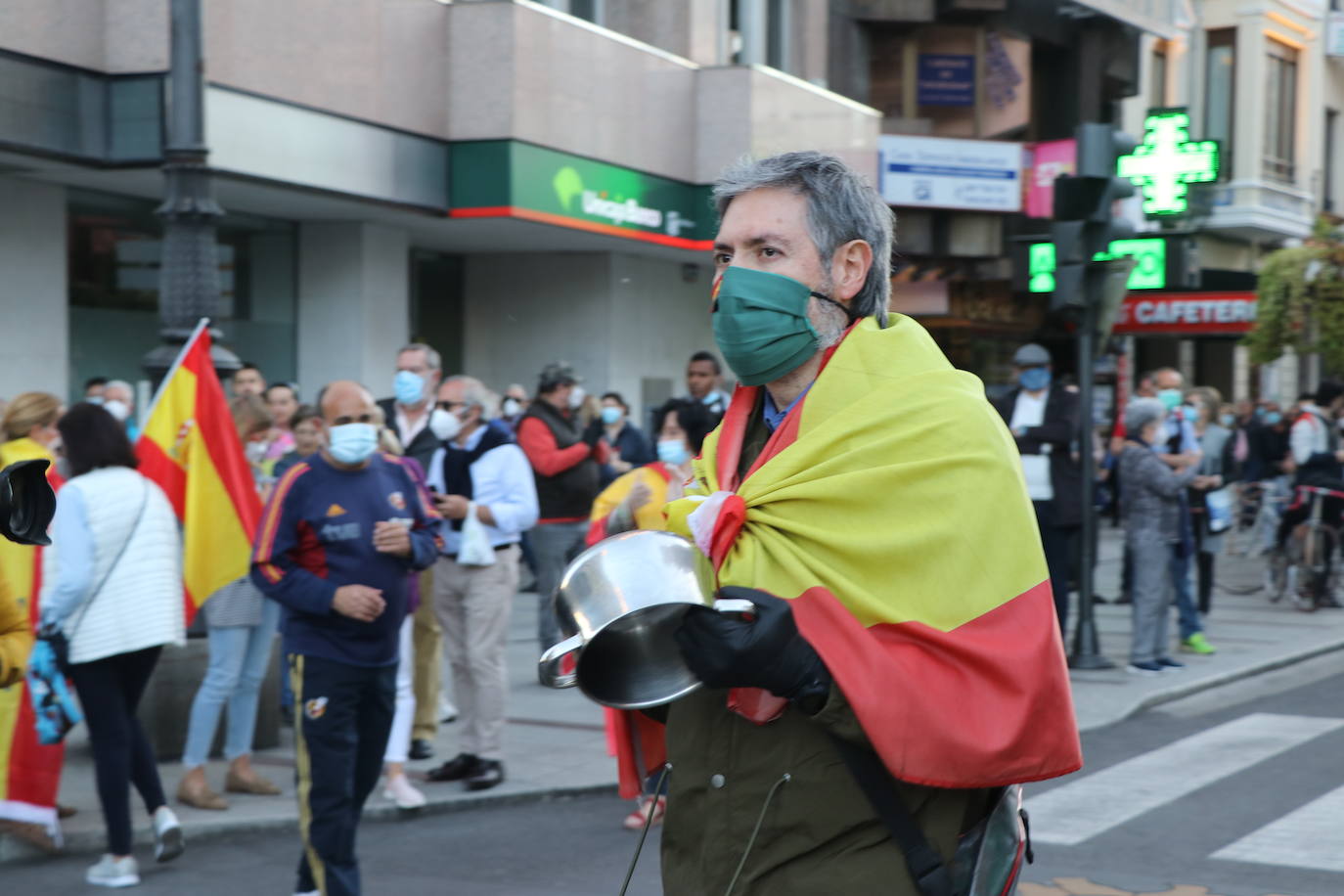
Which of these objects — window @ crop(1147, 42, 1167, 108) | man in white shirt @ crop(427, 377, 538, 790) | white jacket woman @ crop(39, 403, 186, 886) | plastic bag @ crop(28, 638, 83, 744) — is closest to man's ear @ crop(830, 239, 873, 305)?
white jacket woman @ crop(39, 403, 186, 886)

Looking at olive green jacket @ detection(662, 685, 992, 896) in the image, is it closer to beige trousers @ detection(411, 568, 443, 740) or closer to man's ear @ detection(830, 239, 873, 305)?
man's ear @ detection(830, 239, 873, 305)

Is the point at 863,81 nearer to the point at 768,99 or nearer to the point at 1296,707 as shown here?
the point at 768,99

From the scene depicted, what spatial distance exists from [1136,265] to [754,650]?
10.7m

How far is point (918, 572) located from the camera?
228 cm

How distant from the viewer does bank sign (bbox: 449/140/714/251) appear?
16719 mm

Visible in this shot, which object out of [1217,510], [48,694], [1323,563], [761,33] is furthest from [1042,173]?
[48,694]

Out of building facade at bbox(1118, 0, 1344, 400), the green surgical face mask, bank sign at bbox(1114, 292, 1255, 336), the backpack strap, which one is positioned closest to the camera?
the backpack strap

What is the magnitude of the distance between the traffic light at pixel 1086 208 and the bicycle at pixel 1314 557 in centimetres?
564

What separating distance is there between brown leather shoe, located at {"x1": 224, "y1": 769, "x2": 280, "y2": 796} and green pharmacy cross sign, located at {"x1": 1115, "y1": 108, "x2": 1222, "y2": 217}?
10133 mm

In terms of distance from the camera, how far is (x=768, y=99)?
66.4ft

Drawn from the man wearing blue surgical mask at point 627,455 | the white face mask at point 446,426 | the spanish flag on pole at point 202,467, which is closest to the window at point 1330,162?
the man wearing blue surgical mask at point 627,455

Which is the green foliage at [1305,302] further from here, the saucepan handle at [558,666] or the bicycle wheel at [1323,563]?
the saucepan handle at [558,666]

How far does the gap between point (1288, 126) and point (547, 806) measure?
33.3 meters

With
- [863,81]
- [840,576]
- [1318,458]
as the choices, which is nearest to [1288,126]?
[863,81]
